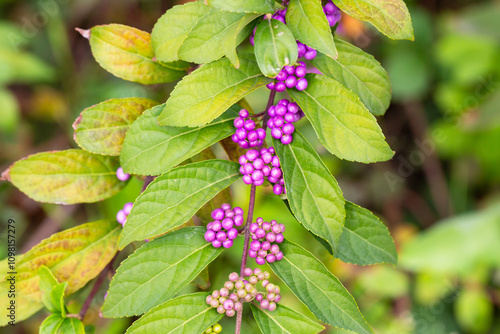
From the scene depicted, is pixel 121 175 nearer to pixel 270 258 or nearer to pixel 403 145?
pixel 270 258

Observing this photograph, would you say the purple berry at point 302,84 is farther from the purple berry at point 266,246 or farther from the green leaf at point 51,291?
the green leaf at point 51,291

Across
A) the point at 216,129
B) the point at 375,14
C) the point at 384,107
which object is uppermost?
the point at 375,14

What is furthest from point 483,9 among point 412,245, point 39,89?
point 39,89

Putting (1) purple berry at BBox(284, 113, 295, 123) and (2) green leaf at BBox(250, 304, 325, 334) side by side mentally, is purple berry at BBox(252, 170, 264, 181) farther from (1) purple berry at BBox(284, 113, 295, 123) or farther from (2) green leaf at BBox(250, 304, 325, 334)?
(2) green leaf at BBox(250, 304, 325, 334)

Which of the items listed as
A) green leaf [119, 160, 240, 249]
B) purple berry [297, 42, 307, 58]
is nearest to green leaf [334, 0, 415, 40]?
purple berry [297, 42, 307, 58]

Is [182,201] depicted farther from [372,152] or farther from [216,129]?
[372,152]

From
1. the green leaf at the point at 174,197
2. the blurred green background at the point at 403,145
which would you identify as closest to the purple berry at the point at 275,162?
the green leaf at the point at 174,197
